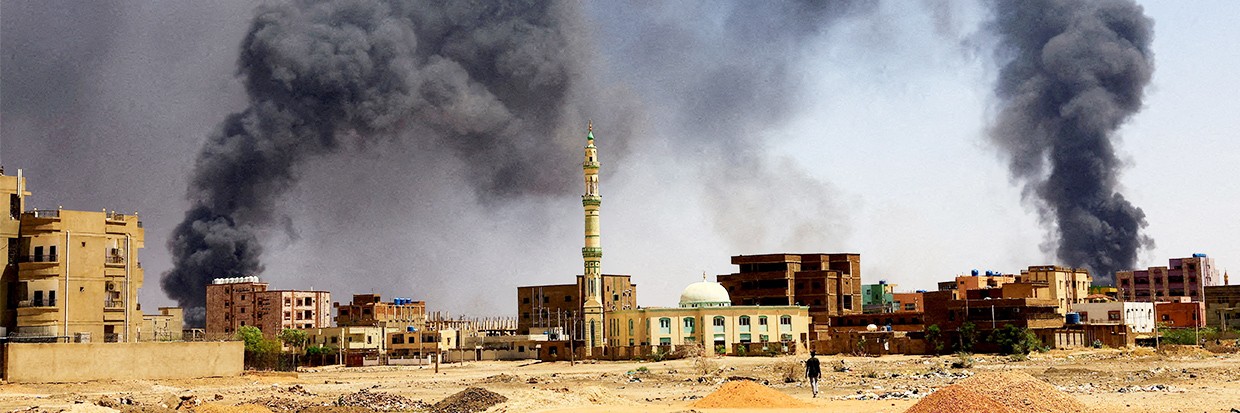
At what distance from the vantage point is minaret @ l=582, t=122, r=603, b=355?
129 metres

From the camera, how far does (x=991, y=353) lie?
111000mm

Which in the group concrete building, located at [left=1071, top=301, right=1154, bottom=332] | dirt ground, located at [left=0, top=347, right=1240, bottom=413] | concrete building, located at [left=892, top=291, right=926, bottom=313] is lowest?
dirt ground, located at [left=0, top=347, right=1240, bottom=413]

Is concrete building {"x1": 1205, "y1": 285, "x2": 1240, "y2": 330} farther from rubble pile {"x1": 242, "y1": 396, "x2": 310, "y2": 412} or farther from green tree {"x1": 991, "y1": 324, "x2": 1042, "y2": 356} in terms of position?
rubble pile {"x1": 242, "y1": 396, "x2": 310, "y2": 412}

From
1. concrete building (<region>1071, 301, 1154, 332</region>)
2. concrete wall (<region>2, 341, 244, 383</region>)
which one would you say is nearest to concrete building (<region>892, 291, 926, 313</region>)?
concrete building (<region>1071, 301, 1154, 332</region>)

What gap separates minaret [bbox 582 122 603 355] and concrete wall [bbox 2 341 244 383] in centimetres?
5348

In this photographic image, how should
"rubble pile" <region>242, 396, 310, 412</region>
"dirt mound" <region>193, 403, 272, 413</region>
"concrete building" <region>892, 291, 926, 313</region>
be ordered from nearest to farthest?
"dirt mound" <region>193, 403, 272, 413</region> → "rubble pile" <region>242, 396, 310, 412</region> → "concrete building" <region>892, 291, 926, 313</region>

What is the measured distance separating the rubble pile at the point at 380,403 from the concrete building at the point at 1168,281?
499ft

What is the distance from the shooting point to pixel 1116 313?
147m

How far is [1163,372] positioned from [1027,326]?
4169 centimetres

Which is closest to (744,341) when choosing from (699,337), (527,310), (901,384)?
(699,337)

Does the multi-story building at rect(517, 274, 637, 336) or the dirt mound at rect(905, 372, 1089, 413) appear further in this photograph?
the multi-story building at rect(517, 274, 637, 336)

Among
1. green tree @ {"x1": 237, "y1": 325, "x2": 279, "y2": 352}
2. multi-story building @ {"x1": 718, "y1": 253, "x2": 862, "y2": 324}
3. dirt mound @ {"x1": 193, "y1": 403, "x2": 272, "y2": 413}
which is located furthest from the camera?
multi-story building @ {"x1": 718, "y1": 253, "x2": 862, "y2": 324}

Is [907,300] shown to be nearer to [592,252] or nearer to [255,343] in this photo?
[592,252]

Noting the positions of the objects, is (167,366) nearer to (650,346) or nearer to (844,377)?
(844,377)
